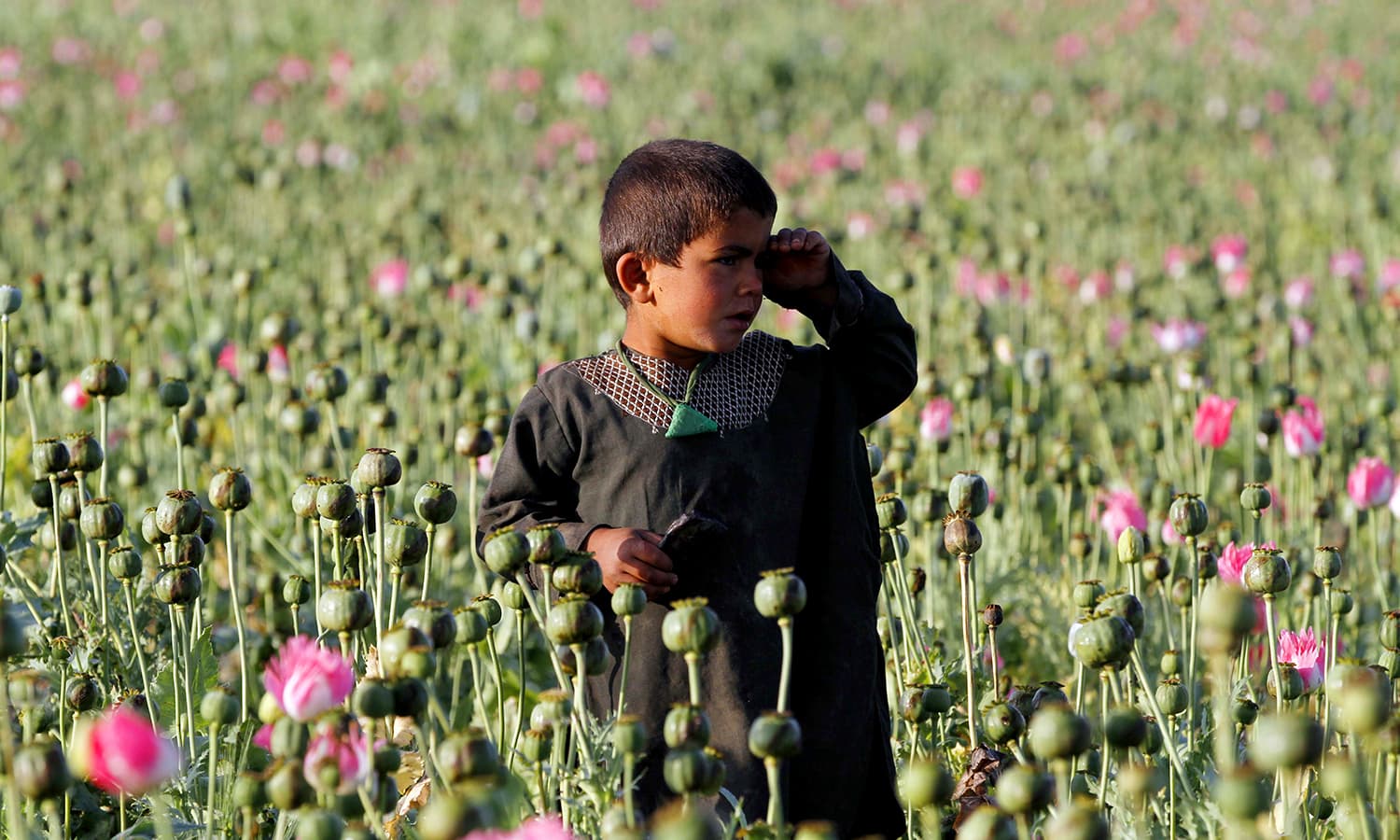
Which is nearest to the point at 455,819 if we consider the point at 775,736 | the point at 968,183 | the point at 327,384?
the point at 775,736

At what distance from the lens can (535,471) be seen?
2.25 meters

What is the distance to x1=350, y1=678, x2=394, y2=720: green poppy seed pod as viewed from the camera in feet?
5.52

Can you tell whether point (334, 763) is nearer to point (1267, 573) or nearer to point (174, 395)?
point (1267, 573)

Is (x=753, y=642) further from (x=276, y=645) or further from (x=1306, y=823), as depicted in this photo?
(x=276, y=645)

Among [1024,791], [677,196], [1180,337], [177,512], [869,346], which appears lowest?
[1024,791]

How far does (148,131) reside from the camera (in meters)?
8.32

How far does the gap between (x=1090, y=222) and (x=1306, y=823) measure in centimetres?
492

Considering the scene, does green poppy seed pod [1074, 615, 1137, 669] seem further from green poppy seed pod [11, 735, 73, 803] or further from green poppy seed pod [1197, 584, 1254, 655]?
green poppy seed pod [11, 735, 73, 803]

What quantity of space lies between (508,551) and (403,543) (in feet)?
1.04

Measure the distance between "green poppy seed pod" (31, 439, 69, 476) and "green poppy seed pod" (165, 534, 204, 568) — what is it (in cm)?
27

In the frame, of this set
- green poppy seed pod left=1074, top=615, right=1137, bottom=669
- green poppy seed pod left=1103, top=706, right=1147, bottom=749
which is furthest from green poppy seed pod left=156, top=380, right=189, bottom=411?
green poppy seed pod left=1103, top=706, right=1147, bottom=749

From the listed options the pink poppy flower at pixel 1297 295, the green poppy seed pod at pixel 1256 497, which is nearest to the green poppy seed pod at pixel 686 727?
the green poppy seed pod at pixel 1256 497

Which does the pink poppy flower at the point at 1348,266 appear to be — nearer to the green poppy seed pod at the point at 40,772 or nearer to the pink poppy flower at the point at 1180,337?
the pink poppy flower at the point at 1180,337

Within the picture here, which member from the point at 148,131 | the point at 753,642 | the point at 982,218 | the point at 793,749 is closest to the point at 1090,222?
the point at 982,218
